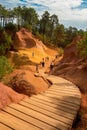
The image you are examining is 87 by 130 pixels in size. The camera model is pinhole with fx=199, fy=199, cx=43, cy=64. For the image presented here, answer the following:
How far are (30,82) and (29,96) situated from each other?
1.18 meters

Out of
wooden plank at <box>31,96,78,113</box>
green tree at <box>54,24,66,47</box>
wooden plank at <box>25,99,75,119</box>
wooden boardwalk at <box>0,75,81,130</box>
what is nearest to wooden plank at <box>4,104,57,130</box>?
wooden boardwalk at <box>0,75,81,130</box>

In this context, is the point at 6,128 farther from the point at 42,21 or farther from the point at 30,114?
the point at 42,21

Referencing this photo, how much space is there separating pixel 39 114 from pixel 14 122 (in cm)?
107

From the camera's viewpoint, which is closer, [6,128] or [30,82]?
[6,128]

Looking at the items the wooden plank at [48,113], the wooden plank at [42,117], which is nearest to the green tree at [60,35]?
the wooden plank at [48,113]

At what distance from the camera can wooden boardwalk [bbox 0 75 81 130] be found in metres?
5.78

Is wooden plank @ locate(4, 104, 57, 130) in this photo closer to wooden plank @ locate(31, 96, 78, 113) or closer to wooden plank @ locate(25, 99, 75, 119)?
wooden plank @ locate(25, 99, 75, 119)

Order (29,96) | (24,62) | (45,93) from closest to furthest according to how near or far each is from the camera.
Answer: (29,96), (45,93), (24,62)

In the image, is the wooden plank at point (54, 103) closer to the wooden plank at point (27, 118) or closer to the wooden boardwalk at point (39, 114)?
the wooden boardwalk at point (39, 114)

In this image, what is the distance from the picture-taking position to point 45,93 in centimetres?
949

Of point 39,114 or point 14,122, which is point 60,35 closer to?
point 39,114

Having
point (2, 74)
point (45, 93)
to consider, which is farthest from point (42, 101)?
point (2, 74)

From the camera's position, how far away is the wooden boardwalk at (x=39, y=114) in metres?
5.78

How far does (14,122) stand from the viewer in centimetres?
584
